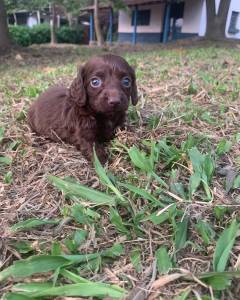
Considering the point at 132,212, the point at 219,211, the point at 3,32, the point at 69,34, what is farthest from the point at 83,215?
the point at 69,34

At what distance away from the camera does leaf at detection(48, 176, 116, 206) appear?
243 cm

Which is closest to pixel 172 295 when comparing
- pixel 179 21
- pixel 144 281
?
pixel 144 281

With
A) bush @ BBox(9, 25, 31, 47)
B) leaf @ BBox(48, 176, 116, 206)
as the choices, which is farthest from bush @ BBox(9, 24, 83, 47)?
leaf @ BBox(48, 176, 116, 206)

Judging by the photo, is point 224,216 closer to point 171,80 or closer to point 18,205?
point 18,205

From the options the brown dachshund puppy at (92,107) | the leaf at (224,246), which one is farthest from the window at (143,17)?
the leaf at (224,246)

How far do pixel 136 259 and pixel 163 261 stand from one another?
15 cm

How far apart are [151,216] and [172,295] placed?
19.8 inches

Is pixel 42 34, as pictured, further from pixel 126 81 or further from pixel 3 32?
pixel 126 81

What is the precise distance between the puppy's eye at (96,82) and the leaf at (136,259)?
4.37 feet

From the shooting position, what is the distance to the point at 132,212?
2.36 metres

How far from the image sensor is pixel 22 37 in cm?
3444

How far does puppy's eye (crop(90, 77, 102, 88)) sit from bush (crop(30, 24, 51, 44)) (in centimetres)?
3566

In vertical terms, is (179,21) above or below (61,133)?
below

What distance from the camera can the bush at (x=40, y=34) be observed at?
120 feet
